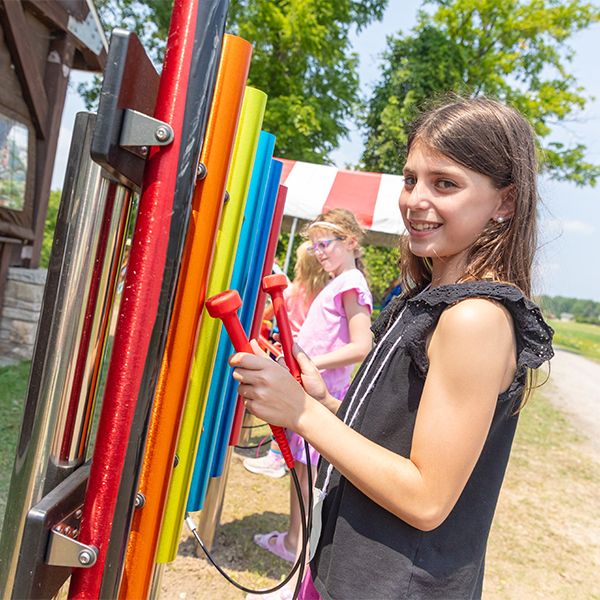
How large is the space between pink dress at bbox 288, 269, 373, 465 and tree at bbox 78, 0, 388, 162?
954cm

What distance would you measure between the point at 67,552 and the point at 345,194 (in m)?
7.45

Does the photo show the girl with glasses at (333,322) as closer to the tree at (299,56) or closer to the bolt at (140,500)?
the bolt at (140,500)

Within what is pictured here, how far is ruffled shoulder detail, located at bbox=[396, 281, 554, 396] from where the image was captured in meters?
0.93

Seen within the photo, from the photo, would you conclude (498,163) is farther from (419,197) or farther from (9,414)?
(9,414)

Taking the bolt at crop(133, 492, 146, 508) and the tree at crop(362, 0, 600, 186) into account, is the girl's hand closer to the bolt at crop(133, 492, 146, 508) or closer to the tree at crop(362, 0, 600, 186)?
the bolt at crop(133, 492, 146, 508)

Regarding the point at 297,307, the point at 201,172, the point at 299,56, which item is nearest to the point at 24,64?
the point at 297,307

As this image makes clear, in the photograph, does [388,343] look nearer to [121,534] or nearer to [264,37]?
[121,534]

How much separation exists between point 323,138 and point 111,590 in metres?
13.3

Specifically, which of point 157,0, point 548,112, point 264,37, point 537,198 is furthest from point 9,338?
point 548,112

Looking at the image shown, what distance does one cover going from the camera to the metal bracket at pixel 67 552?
685mm

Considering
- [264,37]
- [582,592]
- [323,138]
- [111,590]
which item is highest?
[264,37]

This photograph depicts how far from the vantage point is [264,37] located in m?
12.0

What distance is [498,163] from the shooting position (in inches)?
41.2

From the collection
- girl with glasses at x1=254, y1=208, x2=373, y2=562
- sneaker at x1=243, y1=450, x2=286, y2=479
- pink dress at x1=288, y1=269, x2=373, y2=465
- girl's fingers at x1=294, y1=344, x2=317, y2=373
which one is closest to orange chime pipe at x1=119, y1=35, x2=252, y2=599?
girl's fingers at x1=294, y1=344, x2=317, y2=373
